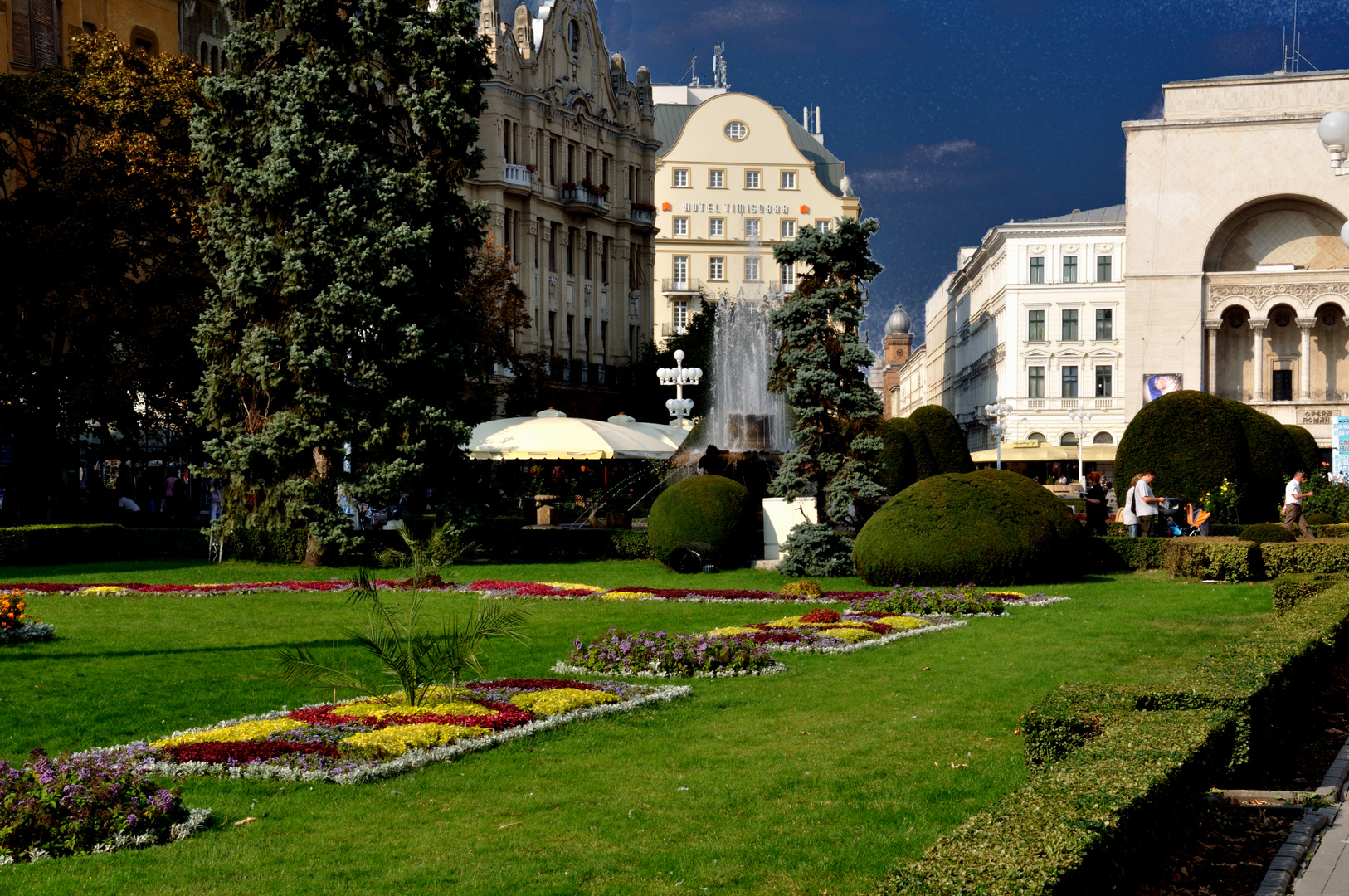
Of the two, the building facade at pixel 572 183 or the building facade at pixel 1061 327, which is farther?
the building facade at pixel 1061 327

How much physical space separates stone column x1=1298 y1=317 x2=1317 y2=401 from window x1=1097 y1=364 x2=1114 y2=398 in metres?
11.6

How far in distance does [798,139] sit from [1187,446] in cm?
7432

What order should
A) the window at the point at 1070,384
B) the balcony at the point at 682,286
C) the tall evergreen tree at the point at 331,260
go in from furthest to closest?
the balcony at the point at 682,286
the window at the point at 1070,384
the tall evergreen tree at the point at 331,260

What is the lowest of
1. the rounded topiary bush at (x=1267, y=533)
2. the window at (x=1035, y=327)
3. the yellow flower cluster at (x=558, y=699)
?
the yellow flower cluster at (x=558, y=699)

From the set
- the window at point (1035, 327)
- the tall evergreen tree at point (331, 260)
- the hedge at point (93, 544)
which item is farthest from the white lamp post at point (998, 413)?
the hedge at point (93, 544)

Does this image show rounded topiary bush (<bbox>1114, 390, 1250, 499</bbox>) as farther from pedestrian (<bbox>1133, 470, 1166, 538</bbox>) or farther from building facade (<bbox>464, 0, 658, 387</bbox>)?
building facade (<bbox>464, 0, 658, 387</bbox>)

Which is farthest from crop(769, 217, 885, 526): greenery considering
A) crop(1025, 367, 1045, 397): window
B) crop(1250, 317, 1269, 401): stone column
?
crop(1025, 367, 1045, 397): window

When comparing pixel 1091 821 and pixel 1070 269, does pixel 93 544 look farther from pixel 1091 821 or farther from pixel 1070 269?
pixel 1070 269

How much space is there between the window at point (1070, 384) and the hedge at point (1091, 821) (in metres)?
70.5

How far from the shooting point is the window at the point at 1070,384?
2971 inches

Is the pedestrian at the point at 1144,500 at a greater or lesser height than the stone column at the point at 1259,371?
lesser

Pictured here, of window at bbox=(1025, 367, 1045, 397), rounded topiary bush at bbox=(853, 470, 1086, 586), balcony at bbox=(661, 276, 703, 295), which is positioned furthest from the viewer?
balcony at bbox=(661, 276, 703, 295)

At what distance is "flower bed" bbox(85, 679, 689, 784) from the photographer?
8.24 meters

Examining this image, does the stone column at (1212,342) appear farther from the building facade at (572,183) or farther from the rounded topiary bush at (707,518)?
the rounded topiary bush at (707,518)
